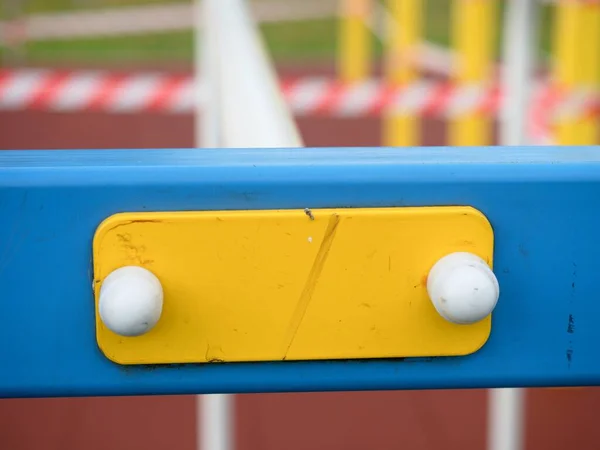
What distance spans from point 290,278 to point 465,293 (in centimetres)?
10

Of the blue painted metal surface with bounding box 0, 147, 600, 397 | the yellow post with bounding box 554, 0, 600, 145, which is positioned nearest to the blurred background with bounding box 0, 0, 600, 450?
the yellow post with bounding box 554, 0, 600, 145

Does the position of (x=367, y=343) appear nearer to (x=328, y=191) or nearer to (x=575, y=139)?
(x=328, y=191)

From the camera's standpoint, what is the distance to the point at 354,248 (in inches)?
17.9

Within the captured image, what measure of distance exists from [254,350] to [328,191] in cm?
10

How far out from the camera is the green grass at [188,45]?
37.8ft

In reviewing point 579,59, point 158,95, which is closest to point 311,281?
point 579,59

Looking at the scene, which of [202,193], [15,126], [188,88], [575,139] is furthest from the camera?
[15,126]

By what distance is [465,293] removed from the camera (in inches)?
16.3

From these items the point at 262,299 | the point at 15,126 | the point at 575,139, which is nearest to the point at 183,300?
the point at 262,299

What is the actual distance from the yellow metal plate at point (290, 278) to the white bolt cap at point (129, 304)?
0.08ft

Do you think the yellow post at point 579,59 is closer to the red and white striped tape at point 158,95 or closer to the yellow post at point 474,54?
the yellow post at point 474,54

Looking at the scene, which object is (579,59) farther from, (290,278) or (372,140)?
(372,140)

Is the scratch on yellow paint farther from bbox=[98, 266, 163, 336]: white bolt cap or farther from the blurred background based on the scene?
the blurred background

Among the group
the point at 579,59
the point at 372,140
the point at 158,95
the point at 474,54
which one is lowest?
the point at 579,59
